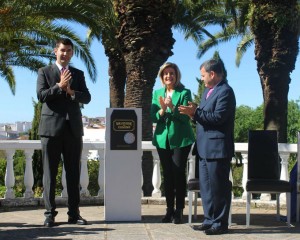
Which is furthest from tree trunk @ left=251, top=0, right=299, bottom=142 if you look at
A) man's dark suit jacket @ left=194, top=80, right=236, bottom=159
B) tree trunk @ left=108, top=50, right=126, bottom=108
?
man's dark suit jacket @ left=194, top=80, right=236, bottom=159

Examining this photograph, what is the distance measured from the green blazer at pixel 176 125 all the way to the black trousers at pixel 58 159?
3.23 feet

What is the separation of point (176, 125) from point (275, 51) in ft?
38.6

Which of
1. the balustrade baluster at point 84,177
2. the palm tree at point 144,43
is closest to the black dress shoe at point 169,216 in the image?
the balustrade baluster at point 84,177

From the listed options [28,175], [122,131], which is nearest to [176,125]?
[122,131]

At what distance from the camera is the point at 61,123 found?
6.18 meters

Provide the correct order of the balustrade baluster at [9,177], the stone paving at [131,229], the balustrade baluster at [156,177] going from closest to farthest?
the stone paving at [131,229]
the balustrade baluster at [9,177]
the balustrade baluster at [156,177]

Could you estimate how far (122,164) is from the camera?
22.1 ft

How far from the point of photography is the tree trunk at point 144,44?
1420cm

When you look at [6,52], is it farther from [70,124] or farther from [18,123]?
[18,123]

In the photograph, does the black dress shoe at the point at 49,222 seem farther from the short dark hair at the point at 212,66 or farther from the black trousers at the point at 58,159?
the short dark hair at the point at 212,66

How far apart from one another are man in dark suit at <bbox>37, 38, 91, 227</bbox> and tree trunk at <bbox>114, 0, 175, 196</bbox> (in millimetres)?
7406

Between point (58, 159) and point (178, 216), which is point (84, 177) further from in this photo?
point (178, 216)

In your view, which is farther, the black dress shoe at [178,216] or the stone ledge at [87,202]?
the stone ledge at [87,202]

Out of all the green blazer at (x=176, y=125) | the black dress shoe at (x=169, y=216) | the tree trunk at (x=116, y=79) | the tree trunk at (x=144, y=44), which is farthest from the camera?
the tree trunk at (x=116, y=79)
